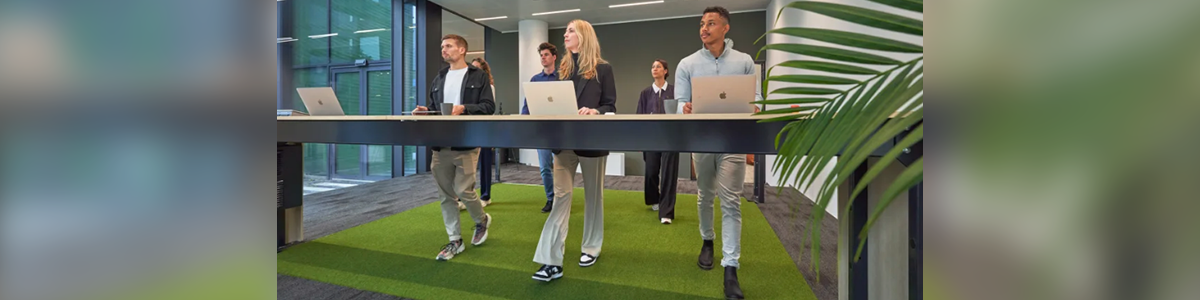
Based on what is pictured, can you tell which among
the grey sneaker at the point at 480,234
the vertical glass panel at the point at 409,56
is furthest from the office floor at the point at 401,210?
the vertical glass panel at the point at 409,56

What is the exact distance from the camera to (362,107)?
6.12 metres

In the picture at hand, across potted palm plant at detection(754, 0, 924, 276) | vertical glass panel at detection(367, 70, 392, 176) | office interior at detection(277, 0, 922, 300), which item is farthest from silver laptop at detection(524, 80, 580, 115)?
vertical glass panel at detection(367, 70, 392, 176)

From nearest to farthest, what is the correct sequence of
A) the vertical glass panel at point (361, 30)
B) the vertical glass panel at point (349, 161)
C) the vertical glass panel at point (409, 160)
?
the vertical glass panel at point (361, 30) < the vertical glass panel at point (349, 161) < the vertical glass panel at point (409, 160)

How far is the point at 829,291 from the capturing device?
2020mm

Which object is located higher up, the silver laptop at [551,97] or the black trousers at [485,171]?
the silver laptop at [551,97]

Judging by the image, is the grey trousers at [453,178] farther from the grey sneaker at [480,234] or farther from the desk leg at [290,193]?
the desk leg at [290,193]

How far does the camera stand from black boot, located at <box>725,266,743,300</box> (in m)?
1.92

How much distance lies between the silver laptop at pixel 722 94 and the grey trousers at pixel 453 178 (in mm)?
1444

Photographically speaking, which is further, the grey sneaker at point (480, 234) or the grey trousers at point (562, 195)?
the grey sneaker at point (480, 234)

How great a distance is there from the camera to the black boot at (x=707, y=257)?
2.29 metres
